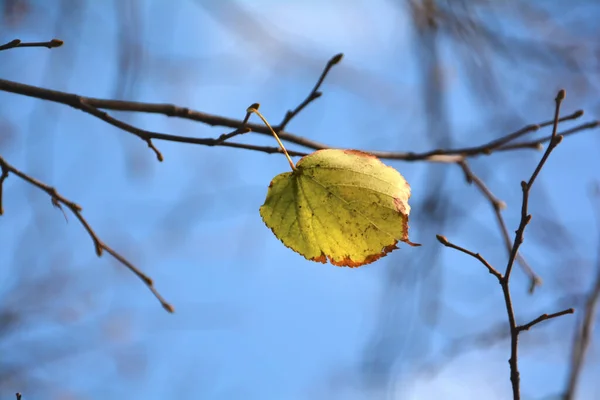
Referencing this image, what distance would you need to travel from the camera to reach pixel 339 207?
930mm

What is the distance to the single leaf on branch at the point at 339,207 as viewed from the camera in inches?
35.3

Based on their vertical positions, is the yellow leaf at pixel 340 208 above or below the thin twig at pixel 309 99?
below

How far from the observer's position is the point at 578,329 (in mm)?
1686

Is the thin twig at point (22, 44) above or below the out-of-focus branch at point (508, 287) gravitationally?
above

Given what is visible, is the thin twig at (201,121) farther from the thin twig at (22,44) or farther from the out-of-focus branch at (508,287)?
the out-of-focus branch at (508,287)

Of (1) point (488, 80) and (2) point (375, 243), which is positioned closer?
(2) point (375, 243)

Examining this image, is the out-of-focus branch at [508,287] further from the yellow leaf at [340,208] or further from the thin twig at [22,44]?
the thin twig at [22,44]

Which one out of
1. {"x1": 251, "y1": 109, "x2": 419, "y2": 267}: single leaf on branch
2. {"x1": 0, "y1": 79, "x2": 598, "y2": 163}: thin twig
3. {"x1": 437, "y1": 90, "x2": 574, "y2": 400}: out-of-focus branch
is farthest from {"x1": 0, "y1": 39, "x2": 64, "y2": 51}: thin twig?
{"x1": 437, "y1": 90, "x2": 574, "y2": 400}: out-of-focus branch

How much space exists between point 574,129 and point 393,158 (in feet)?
1.39

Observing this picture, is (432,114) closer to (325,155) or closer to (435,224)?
(435,224)

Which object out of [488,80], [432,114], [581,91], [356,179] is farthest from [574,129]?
[581,91]

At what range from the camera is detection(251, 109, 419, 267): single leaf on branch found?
0.90 metres

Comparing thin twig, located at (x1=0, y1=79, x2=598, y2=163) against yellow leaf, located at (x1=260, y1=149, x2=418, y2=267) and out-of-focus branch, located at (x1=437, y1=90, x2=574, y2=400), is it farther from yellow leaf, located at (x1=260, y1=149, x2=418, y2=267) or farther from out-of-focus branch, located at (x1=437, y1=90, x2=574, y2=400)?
out-of-focus branch, located at (x1=437, y1=90, x2=574, y2=400)

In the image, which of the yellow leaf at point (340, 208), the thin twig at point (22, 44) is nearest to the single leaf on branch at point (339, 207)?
the yellow leaf at point (340, 208)
